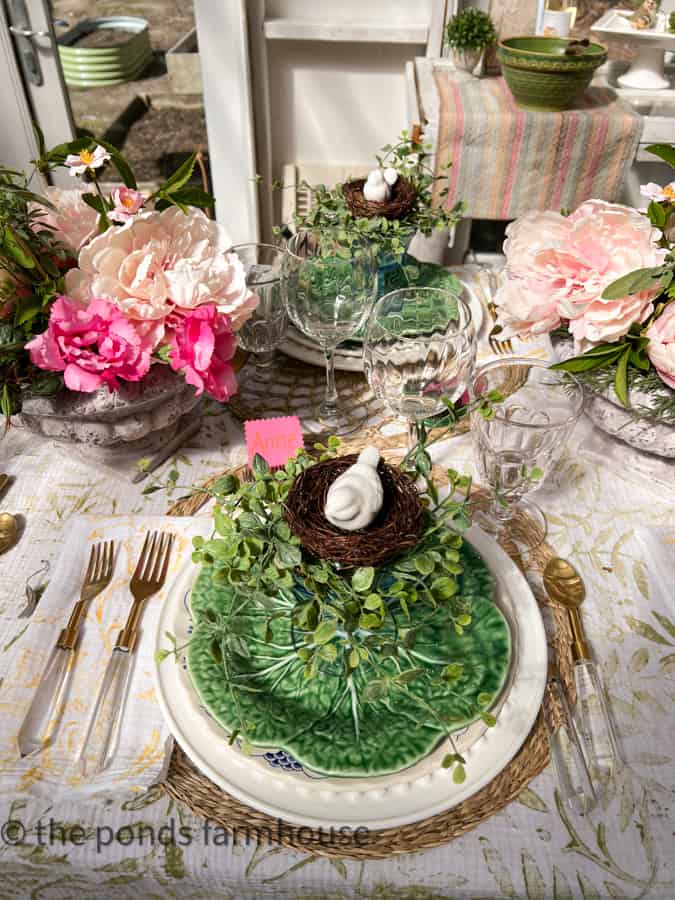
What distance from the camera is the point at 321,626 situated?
468 millimetres

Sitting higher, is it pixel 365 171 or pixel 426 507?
pixel 426 507

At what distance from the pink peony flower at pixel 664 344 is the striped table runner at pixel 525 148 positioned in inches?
43.1

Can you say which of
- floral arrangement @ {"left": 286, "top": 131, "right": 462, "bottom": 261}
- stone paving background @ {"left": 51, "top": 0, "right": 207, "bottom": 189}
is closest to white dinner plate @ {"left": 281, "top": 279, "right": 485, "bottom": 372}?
floral arrangement @ {"left": 286, "top": 131, "right": 462, "bottom": 261}

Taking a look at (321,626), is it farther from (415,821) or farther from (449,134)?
(449,134)

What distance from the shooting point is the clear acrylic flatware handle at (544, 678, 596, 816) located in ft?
1.69

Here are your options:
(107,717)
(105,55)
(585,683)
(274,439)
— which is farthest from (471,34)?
(105,55)

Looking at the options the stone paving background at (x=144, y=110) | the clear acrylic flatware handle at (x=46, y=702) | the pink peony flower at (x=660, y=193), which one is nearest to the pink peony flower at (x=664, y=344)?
the pink peony flower at (x=660, y=193)

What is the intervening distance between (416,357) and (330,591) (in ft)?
1.19

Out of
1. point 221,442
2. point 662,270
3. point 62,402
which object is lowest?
point 221,442

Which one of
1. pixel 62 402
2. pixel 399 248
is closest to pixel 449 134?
pixel 399 248

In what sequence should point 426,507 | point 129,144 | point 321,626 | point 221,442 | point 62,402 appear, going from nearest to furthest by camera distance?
point 321,626 → point 426,507 → point 62,402 → point 221,442 → point 129,144

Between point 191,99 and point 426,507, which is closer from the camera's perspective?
point 426,507

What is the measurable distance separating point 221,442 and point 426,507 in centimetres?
38

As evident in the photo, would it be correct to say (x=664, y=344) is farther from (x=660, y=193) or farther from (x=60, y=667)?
(x=60, y=667)
